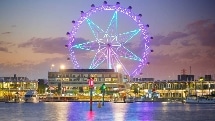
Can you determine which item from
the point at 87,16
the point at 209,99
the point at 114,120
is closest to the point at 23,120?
the point at 114,120

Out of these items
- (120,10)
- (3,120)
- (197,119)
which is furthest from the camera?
(120,10)

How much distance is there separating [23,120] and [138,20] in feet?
220

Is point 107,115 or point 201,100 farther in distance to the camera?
point 201,100

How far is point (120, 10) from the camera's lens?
457 ft

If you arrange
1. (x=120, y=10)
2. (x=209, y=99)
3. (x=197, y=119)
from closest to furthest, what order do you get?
(x=197, y=119) → (x=120, y=10) → (x=209, y=99)

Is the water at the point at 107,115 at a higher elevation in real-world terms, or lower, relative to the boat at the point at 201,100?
lower

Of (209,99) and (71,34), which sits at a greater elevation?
(71,34)

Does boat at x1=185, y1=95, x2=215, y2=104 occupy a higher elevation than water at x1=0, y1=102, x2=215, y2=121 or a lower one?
higher

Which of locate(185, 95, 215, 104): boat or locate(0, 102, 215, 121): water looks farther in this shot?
locate(185, 95, 215, 104): boat

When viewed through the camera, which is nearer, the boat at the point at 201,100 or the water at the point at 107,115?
the water at the point at 107,115

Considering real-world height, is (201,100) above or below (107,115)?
above

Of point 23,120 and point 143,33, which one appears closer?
point 23,120

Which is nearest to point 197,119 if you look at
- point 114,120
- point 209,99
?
point 114,120

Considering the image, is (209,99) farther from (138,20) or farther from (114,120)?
(114,120)
